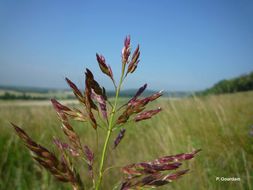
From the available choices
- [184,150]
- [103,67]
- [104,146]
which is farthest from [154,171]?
[184,150]

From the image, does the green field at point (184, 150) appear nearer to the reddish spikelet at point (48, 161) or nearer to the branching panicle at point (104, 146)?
the branching panicle at point (104, 146)

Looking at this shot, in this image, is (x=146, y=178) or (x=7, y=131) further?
(x=7, y=131)

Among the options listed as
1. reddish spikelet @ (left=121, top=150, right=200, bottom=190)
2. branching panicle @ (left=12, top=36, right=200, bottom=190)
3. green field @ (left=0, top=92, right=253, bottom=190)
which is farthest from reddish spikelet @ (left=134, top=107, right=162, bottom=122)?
green field @ (left=0, top=92, right=253, bottom=190)

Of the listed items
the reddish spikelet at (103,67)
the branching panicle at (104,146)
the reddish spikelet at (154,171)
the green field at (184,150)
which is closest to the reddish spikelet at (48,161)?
the branching panicle at (104,146)

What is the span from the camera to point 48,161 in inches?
20.3

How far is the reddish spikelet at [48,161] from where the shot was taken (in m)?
0.49

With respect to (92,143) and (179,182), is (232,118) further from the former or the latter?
(179,182)

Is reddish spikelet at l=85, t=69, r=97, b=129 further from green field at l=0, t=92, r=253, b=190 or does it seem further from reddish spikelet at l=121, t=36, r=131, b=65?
green field at l=0, t=92, r=253, b=190

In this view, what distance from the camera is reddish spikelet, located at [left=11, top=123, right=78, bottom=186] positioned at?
19.4 inches

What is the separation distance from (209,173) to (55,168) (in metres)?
2.84

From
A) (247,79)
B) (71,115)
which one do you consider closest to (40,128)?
(71,115)

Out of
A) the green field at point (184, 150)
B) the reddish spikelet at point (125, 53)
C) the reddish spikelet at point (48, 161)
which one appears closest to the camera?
the reddish spikelet at point (48, 161)

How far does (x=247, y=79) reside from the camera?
4756cm

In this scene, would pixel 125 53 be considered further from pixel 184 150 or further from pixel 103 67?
pixel 184 150
